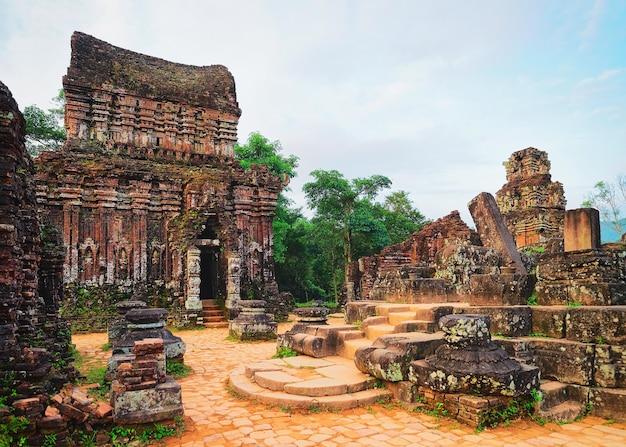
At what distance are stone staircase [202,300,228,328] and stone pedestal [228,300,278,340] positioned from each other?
3.77 meters

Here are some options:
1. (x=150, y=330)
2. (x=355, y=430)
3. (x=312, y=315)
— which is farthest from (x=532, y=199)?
(x=355, y=430)

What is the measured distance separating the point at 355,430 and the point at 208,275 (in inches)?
661

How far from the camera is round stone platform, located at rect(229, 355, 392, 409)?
5719 millimetres

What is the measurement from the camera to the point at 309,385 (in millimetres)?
6004

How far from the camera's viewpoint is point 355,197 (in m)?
30.0

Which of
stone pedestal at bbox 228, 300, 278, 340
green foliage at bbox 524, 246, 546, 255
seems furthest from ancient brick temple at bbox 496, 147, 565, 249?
stone pedestal at bbox 228, 300, 278, 340

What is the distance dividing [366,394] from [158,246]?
13.7m

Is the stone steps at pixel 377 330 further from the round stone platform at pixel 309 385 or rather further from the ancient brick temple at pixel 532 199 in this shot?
the ancient brick temple at pixel 532 199

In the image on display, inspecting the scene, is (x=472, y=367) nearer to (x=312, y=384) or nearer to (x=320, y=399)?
(x=320, y=399)

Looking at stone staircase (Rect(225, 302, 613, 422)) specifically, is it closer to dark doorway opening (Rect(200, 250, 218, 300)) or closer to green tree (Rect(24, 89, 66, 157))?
dark doorway opening (Rect(200, 250, 218, 300))

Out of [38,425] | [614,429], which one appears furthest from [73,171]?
[614,429]

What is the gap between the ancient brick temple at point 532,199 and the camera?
24719 mm

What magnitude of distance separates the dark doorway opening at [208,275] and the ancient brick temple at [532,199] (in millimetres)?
16209

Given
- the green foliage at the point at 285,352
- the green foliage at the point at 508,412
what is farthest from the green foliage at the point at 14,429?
the green foliage at the point at 285,352
